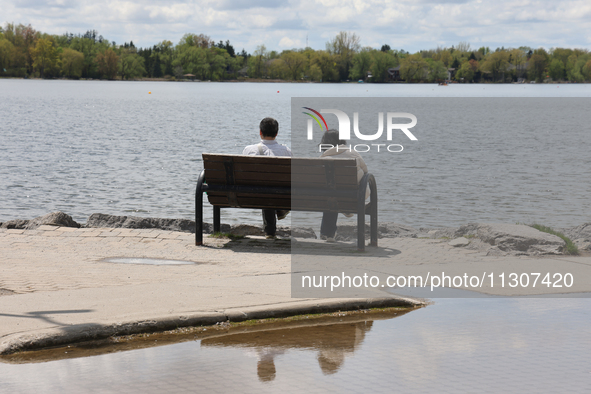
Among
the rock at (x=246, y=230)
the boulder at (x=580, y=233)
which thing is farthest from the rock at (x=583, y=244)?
the rock at (x=246, y=230)

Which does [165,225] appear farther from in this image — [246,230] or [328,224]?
[328,224]

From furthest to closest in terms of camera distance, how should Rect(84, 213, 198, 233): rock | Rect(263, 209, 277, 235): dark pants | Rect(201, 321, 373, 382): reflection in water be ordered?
1. Rect(84, 213, 198, 233): rock
2. Rect(263, 209, 277, 235): dark pants
3. Rect(201, 321, 373, 382): reflection in water

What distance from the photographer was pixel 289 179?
29.7 feet

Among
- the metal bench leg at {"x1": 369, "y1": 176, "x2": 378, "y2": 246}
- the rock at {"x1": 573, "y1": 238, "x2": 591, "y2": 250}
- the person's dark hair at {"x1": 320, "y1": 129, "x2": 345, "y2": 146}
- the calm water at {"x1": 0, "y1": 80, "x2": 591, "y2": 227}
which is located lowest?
the calm water at {"x1": 0, "y1": 80, "x2": 591, "y2": 227}

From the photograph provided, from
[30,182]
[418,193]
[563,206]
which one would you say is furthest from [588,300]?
[30,182]

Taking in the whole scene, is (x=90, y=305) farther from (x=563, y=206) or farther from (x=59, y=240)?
(x=563, y=206)

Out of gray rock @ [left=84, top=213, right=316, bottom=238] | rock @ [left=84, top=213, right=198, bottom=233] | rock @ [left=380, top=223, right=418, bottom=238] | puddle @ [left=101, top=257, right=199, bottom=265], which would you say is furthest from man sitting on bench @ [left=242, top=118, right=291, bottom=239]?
rock @ [left=380, top=223, right=418, bottom=238]

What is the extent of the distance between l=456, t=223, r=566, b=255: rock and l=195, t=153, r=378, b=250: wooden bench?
1.54 m

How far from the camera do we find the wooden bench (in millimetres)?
8906

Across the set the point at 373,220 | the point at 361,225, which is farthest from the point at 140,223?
the point at 361,225

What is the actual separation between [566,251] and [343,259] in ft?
9.18

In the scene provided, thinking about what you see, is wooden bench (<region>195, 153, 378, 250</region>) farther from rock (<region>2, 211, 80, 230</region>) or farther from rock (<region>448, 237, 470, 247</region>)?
rock (<region>2, 211, 80, 230</region>)

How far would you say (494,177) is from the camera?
25.8 m

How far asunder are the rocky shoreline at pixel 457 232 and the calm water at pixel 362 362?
10.7 feet
